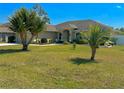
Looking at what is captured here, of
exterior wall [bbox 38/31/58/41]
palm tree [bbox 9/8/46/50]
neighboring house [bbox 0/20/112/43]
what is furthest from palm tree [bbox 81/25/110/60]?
exterior wall [bbox 38/31/58/41]

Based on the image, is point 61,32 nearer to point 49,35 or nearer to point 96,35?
point 49,35

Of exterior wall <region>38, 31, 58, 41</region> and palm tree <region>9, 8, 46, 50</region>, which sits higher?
palm tree <region>9, 8, 46, 50</region>

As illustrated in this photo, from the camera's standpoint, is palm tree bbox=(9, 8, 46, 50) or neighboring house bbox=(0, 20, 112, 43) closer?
palm tree bbox=(9, 8, 46, 50)

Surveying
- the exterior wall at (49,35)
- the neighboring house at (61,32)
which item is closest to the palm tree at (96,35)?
the neighboring house at (61,32)

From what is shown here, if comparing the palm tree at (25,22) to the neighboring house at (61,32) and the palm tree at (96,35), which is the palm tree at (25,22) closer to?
the palm tree at (96,35)

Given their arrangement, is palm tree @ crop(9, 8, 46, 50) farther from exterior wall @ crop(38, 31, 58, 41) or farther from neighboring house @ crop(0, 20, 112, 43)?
exterior wall @ crop(38, 31, 58, 41)

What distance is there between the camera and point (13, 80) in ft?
27.7

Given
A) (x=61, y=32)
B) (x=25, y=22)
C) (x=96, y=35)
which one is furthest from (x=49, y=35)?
(x=96, y=35)

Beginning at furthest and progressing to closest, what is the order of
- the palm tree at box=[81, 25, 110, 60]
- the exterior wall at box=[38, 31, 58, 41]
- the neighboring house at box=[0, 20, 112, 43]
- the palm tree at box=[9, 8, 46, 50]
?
1. the exterior wall at box=[38, 31, 58, 41]
2. the neighboring house at box=[0, 20, 112, 43]
3. the palm tree at box=[9, 8, 46, 50]
4. the palm tree at box=[81, 25, 110, 60]

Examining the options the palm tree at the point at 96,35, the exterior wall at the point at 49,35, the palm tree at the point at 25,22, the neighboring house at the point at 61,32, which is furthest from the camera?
the exterior wall at the point at 49,35

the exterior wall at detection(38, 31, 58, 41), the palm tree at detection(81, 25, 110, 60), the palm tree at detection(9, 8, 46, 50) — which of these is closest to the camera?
the palm tree at detection(81, 25, 110, 60)

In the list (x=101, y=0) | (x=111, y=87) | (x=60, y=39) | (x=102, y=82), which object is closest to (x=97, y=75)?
(x=102, y=82)

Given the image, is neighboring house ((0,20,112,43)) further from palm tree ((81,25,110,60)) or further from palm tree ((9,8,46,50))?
palm tree ((81,25,110,60))
